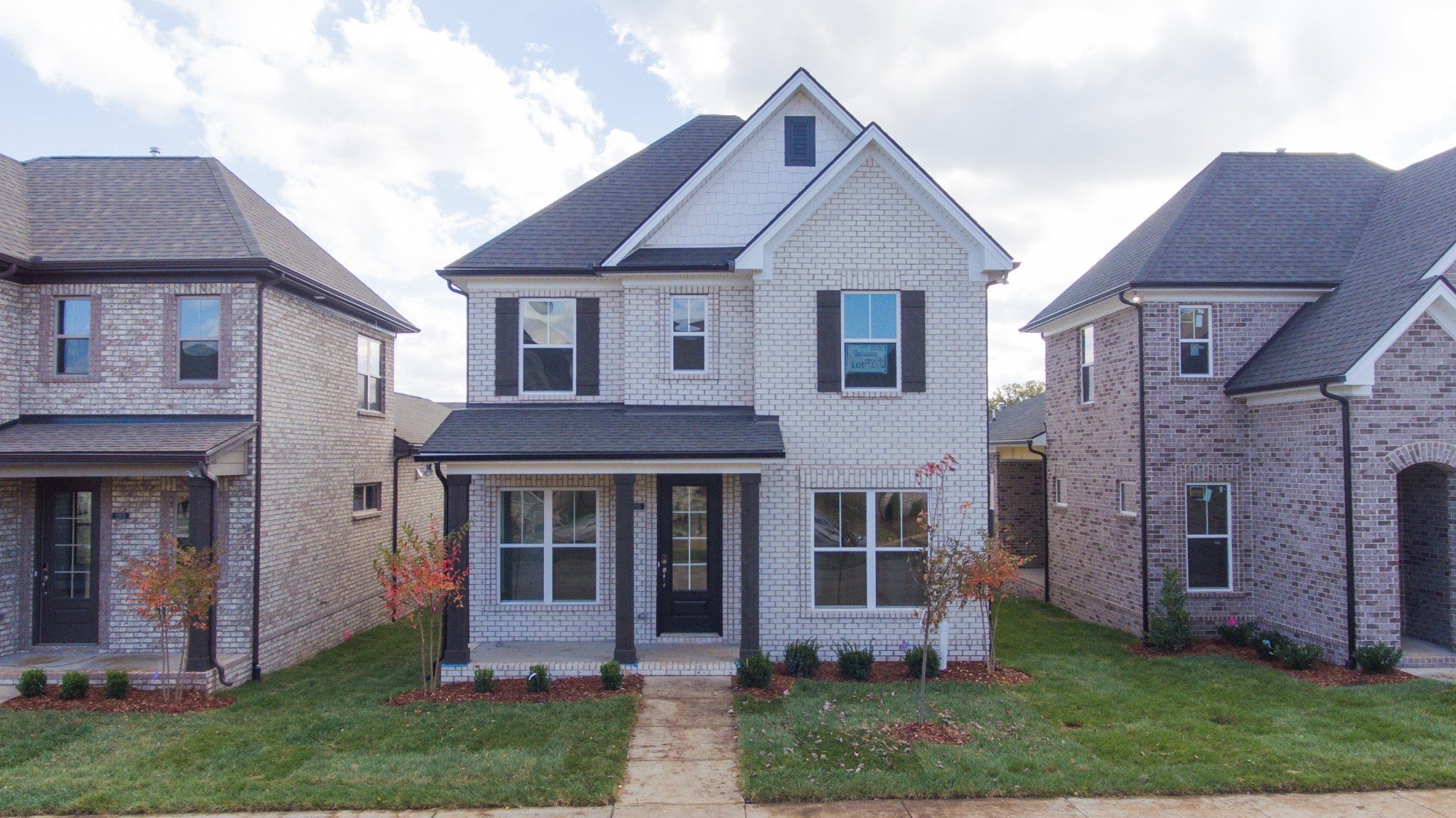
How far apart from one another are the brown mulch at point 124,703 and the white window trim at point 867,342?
9.34 m

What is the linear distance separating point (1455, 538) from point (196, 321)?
18612mm

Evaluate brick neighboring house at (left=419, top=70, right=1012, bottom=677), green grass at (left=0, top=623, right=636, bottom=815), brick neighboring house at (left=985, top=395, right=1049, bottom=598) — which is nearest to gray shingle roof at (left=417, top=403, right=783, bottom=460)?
brick neighboring house at (left=419, top=70, right=1012, bottom=677)

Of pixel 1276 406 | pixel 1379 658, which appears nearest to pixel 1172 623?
pixel 1379 658

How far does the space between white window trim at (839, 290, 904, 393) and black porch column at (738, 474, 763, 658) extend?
2028mm

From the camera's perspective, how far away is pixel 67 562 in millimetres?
11922

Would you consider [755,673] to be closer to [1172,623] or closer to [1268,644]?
[1172,623]

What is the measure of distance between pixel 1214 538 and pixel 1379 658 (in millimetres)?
2969

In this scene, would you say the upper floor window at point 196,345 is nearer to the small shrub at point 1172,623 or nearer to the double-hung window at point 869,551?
the double-hung window at point 869,551

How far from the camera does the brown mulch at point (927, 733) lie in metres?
8.48

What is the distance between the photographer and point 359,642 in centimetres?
1426

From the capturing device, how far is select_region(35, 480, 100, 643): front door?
1184 cm

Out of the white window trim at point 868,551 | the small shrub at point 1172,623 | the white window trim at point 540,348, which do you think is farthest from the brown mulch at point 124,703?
the small shrub at point 1172,623

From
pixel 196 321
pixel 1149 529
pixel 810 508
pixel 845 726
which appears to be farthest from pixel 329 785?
pixel 1149 529

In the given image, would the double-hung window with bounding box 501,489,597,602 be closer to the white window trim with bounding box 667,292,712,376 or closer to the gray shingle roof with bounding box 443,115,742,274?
the white window trim with bounding box 667,292,712,376
